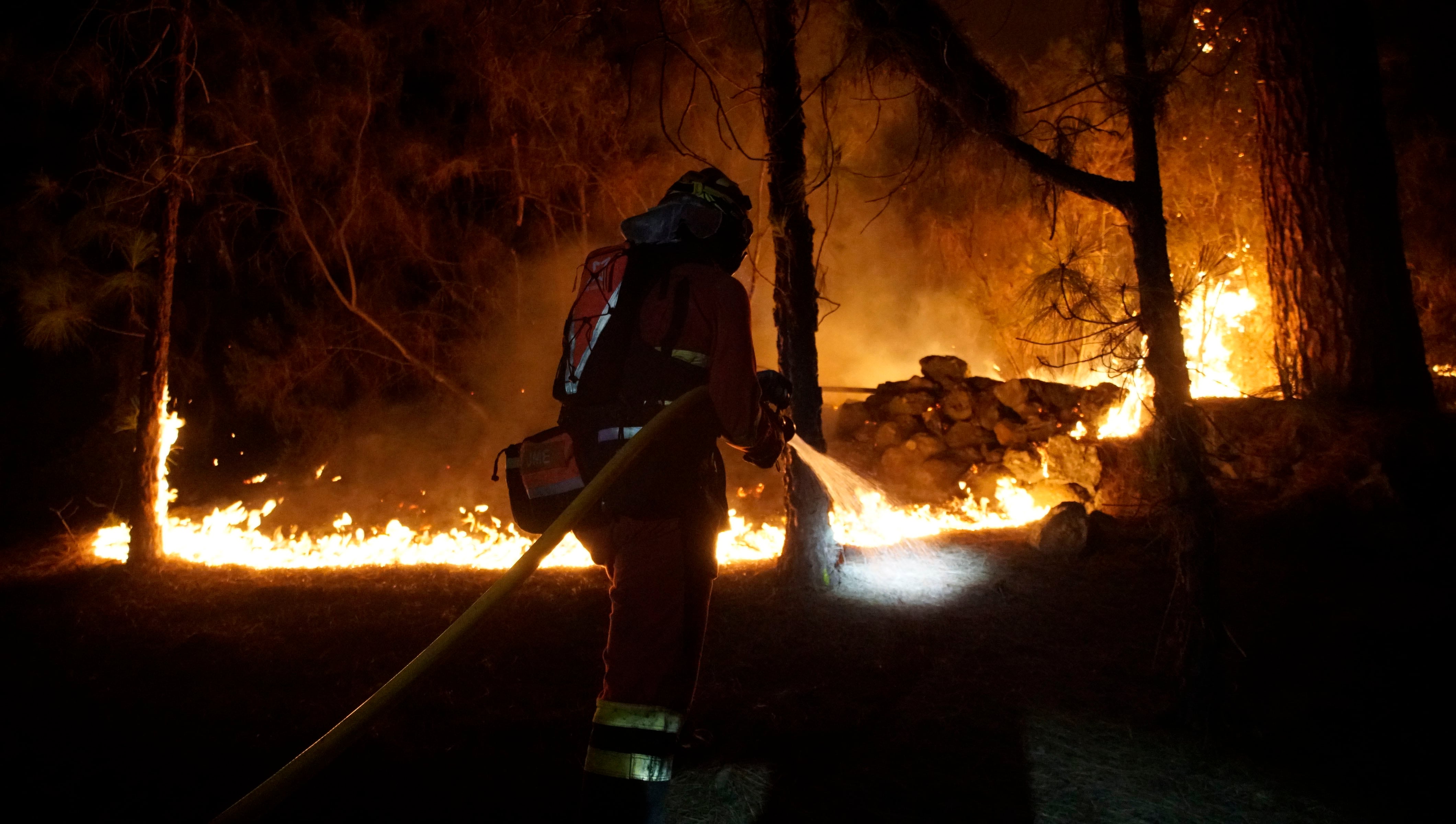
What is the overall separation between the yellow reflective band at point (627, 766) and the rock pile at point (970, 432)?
259 inches

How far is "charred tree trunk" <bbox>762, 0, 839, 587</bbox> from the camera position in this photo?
18.7ft

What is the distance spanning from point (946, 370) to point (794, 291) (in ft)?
14.2

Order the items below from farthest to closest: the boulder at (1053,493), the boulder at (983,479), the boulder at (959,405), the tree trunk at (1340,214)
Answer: the boulder at (959,405)
the boulder at (983,479)
the boulder at (1053,493)
the tree trunk at (1340,214)

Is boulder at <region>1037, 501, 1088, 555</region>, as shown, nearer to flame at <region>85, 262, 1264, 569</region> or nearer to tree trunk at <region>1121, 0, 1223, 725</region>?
flame at <region>85, 262, 1264, 569</region>

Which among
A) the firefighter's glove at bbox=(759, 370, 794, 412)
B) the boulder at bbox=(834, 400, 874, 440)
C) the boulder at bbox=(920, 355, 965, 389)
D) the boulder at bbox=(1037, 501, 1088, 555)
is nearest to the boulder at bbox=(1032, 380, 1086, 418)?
the boulder at bbox=(920, 355, 965, 389)

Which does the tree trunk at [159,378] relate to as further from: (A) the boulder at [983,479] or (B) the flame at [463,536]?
(A) the boulder at [983,479]

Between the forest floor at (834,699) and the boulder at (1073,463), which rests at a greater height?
the boulder at (1073,463)

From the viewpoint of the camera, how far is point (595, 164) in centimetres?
1228

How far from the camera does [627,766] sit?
8.03ft

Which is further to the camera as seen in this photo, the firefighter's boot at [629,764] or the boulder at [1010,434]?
the boulder at [1010,434]

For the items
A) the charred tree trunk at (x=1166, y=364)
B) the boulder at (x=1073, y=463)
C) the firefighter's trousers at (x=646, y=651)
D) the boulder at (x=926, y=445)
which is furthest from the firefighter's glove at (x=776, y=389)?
the boulder at (x=926, y=445)

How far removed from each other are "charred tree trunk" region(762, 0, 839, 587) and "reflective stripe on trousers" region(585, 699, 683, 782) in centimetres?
326

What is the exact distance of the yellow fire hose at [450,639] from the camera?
2.22m

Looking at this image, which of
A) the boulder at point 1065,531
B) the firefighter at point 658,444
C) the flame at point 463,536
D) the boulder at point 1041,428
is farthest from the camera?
the boulder at point 1041,428
